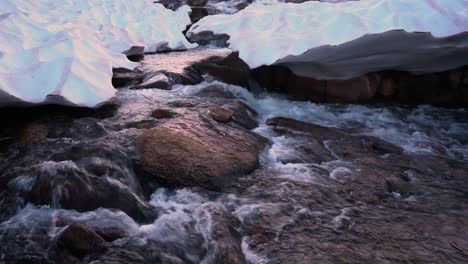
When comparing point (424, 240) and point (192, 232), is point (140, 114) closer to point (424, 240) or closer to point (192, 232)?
point (192, 232)

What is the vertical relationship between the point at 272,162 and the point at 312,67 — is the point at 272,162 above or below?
below

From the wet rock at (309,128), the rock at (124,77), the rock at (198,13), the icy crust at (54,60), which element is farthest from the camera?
the rock at (198,13)

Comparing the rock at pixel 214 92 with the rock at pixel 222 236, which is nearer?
the rock at pixel 222 236

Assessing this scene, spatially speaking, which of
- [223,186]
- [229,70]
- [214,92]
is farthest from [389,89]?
[223,186]

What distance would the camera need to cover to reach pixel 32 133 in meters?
4.30

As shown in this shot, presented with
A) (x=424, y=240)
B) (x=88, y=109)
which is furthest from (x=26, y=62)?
(x=424, y=240)

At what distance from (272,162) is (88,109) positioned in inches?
89.9

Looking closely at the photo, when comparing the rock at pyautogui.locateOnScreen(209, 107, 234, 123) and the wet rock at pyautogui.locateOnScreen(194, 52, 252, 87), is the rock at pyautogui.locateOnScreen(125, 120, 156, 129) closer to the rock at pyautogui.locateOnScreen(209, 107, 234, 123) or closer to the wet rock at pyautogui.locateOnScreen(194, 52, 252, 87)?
the rock at pyautogui.locateOnScreen(209, 107, 234, 123)

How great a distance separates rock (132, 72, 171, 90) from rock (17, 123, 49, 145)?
1.92 metres

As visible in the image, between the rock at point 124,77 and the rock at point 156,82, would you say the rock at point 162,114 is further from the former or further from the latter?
the rock at point 124,77

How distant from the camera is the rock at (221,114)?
4.91m

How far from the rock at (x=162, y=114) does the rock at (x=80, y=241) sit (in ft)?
7.50

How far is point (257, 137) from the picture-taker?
15.4 feet

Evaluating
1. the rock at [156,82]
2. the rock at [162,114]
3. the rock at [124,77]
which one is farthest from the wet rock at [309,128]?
the rock at [124,77]
